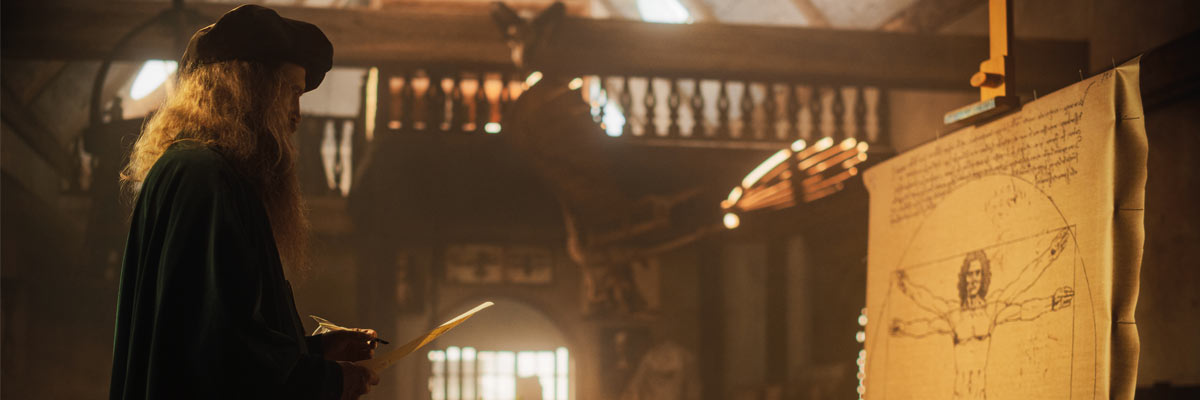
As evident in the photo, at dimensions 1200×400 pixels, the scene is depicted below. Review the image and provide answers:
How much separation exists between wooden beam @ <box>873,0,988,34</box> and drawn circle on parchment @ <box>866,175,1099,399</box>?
173 inches

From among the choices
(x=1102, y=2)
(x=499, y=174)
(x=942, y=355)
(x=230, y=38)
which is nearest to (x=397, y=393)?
(x=499, y=174)

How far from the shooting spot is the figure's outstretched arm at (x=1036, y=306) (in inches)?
96.5

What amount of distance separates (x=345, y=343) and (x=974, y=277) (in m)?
1.72

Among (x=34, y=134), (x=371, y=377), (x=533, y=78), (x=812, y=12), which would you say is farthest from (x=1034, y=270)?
(x=34, y=134)

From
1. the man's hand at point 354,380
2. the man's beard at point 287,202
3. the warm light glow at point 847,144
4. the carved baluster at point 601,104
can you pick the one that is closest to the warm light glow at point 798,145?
the warm light glow at point 847,144

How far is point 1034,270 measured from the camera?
2.57 meters

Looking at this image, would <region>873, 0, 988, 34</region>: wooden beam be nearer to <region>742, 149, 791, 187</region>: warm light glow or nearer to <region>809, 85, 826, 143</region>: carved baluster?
<region>809, 85, 826, 143</region>: carved baluster

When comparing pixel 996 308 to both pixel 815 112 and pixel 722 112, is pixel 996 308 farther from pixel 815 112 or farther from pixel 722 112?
pixel 722 112

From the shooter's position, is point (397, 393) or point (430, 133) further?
point (397, 393)

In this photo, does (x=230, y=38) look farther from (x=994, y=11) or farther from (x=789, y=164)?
(x=789, y=164)

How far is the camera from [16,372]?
8.88 m

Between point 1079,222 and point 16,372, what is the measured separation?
901 cm

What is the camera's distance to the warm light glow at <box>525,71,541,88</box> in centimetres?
580

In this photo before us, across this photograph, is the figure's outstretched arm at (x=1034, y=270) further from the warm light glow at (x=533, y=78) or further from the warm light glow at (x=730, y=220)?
the warm light glow at (x=730, y=220)
